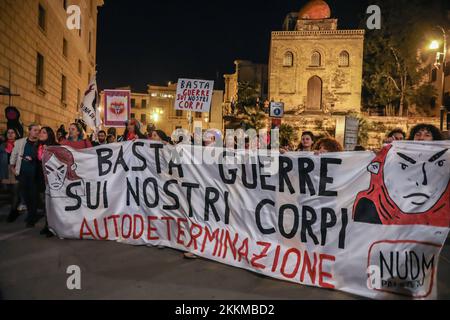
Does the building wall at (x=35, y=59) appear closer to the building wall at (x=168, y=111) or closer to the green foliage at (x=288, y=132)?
the green foliage at (x=288, y=132)

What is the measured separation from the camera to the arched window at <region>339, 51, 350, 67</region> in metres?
37.5

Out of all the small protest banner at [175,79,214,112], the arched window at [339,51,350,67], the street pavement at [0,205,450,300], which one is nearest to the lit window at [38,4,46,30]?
the small protest banner at [175,79,214,112]

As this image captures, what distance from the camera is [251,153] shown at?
16.4 ft

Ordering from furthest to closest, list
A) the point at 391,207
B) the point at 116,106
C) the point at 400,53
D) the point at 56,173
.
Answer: the point at 400,53 < the point at 116,106 < the point at 56,173 < the point at 391,207

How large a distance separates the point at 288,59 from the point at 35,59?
28.5 meters

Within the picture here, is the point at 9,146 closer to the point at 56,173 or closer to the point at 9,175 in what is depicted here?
the point at 9,175

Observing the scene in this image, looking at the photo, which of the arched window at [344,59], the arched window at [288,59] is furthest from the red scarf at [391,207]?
the arched window at [344,59]

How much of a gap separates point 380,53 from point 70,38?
1259 inches

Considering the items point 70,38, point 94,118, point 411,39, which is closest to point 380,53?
point 411,39

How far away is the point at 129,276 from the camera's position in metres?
4.39

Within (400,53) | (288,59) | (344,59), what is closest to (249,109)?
(288,59)

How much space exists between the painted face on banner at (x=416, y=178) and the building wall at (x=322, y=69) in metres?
34.1
